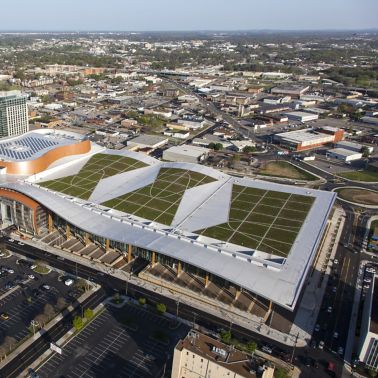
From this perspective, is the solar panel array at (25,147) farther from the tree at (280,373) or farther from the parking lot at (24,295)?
the tree at (280,373)

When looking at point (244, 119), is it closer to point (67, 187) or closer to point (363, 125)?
point (363, 125)

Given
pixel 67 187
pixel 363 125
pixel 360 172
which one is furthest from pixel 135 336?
pixel 363 125

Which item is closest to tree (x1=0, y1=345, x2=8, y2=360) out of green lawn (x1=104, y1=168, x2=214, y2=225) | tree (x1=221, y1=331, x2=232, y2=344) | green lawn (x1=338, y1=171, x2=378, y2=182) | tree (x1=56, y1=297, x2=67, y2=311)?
tree (x1=56, y1=297, x2=67, y2=311)

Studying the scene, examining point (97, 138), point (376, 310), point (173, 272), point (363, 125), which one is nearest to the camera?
point (376, 310)

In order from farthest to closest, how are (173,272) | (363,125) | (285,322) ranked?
(363,125) < (173,272) < (285,322)

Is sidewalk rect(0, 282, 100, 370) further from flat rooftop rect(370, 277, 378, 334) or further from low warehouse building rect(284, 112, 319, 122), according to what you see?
low warehouse building rect(284, 112, 319, 122)

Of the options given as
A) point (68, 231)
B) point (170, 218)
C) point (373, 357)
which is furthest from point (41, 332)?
point (373, 357)

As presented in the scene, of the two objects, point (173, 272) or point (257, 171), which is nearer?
point (173, 272)
